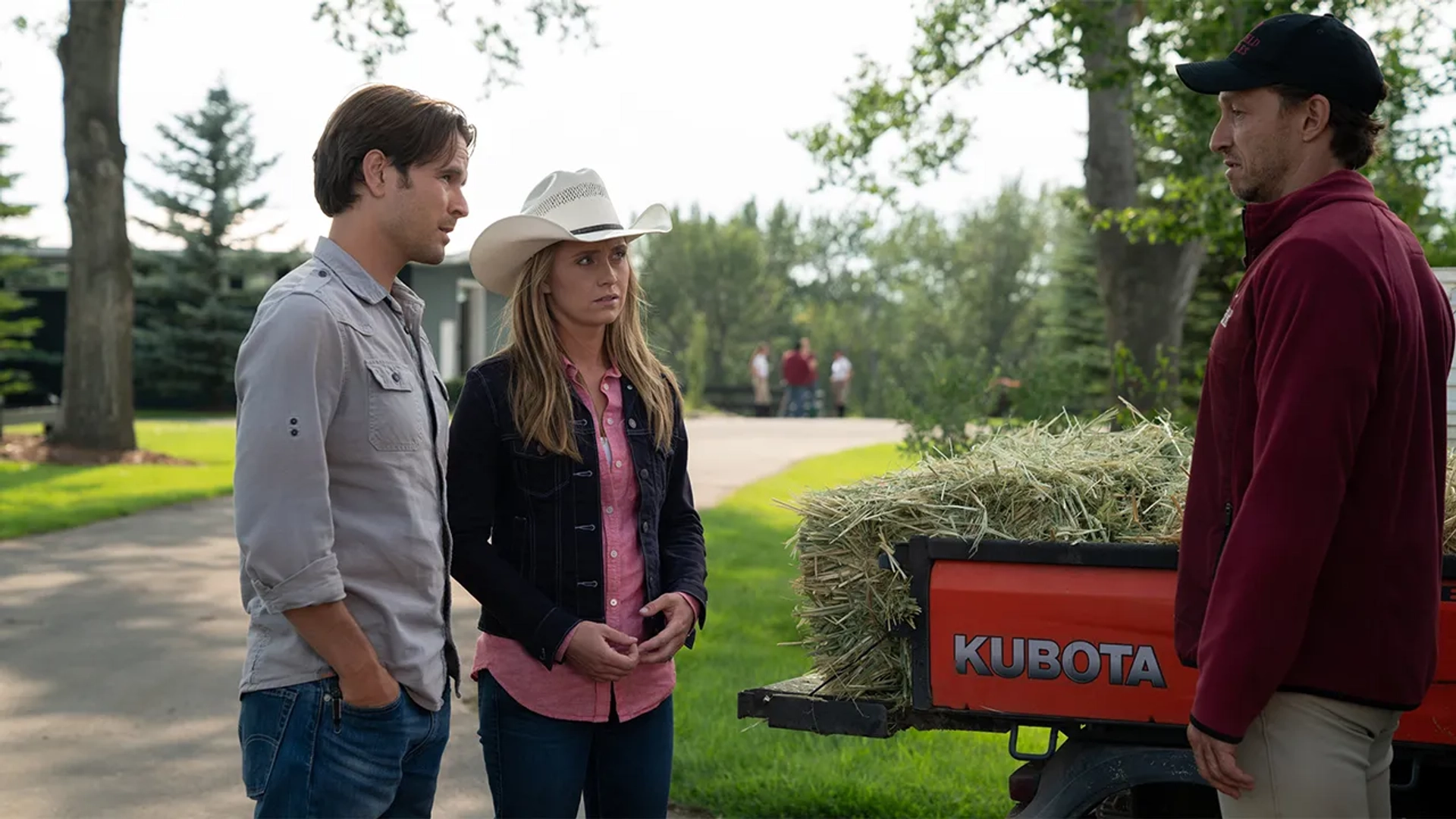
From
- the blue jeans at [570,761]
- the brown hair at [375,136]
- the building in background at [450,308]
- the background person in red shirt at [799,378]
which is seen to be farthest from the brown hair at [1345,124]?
the background person in red shirt at [799,378]

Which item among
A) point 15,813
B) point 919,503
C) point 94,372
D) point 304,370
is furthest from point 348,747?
point 94,372

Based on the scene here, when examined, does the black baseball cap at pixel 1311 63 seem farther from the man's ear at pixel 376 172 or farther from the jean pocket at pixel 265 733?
the jean pocket at pixel 265 733

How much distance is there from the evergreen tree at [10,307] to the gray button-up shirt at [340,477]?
3251 cm

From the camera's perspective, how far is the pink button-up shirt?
137 inches

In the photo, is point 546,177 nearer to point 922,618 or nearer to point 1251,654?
point 922,618

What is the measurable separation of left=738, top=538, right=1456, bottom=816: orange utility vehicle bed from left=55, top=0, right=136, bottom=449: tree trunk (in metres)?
18.7

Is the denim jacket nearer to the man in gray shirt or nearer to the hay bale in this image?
the man in gray shirt

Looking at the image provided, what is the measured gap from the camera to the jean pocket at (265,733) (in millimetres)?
2801

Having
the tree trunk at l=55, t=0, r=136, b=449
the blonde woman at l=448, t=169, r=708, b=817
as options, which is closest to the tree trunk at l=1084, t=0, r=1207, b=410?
the tree trunk at l=55, t=0, r=136, b=449

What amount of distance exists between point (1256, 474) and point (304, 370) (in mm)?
1672

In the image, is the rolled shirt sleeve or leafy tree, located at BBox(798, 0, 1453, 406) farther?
leafy tree, located at BBox(798, 0, 1453, 406)

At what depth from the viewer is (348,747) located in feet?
9.38

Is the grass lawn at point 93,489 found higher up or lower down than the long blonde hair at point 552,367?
lower down

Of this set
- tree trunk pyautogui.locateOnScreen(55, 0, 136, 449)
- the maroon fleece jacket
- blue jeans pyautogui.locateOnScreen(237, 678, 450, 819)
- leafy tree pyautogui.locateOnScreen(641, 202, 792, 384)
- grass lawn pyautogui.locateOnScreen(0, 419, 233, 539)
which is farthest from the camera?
leafy tree pyautogui.locateOnScreen(641, 202, 792, 384)
